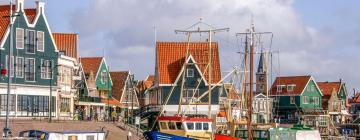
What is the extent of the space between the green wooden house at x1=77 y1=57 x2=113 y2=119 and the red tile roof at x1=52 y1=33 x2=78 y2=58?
6.56 m

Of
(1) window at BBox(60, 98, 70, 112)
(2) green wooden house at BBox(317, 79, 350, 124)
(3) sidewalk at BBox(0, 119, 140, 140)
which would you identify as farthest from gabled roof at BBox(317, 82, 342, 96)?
(3) sidewalk at BBox(0, 119, 140, 140)

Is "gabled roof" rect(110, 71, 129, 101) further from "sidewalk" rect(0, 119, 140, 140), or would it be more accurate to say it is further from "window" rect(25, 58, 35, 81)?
"window" rect(25, 58, 35, 81)

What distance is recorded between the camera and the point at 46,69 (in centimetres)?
7362

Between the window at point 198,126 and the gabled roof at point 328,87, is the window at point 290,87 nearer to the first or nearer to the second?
the gabled roof at point 328,87

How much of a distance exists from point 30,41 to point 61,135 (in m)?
22.0

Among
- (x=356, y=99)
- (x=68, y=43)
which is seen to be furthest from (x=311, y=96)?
(x=68, y=43)

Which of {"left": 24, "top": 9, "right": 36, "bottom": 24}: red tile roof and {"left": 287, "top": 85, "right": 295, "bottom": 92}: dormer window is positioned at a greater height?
{"left": 24, "top": 9, "right": 36, "bottom": 24}: red tile roof

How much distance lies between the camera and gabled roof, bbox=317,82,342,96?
135 metres

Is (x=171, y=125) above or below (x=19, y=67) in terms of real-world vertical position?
below

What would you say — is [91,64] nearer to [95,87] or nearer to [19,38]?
[95,87]

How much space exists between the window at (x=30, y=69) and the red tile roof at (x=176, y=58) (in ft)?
63.0

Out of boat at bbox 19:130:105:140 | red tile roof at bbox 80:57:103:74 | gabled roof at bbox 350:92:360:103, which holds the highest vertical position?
red tile roof at bbox 80:57:103:74

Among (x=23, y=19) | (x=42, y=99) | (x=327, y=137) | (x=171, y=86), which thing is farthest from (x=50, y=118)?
(x=327, y=137)

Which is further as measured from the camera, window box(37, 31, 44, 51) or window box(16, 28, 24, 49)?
window box(37, 31, 44, 51)
